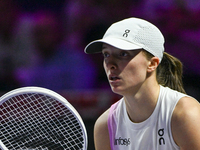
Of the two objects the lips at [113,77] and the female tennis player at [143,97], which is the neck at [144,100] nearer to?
the female tennis player at [143,97]

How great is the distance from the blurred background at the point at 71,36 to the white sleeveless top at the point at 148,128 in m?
2.20

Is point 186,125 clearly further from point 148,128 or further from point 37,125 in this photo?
point 37,125

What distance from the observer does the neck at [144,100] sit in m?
1.91

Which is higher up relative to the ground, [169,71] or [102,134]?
[169,71]

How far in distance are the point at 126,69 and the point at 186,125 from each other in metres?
0.43

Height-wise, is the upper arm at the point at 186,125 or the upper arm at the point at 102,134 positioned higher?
the upper arm at the point at 186,125

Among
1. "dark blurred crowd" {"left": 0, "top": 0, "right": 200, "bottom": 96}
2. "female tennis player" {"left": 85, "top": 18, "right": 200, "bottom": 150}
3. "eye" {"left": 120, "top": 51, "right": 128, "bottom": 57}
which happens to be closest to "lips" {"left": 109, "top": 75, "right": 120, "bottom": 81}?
"female tennis player" {"left": 85, "top": 18, "right": 200, "bottom": 150}

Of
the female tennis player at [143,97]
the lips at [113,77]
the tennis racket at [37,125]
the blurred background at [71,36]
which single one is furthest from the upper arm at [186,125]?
the blurred background at [71,36]

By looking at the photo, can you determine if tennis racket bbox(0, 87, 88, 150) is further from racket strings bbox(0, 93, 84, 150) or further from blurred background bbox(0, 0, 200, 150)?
blurred background bbox(0, 0, 200, 150)

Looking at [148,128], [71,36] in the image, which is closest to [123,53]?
[148,128]

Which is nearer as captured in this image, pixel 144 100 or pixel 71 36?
pixel 144 100

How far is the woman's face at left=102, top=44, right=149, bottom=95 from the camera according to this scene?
71.4 inches

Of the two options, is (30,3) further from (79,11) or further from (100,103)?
(100,103)

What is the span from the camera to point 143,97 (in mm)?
1916
